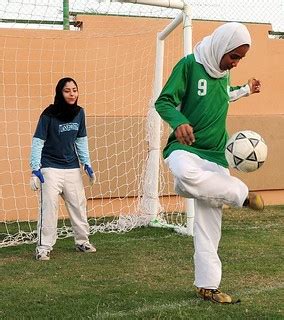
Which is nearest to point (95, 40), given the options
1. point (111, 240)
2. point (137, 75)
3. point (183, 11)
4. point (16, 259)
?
point (137, 75)

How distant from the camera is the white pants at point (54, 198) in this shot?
761 centimetres

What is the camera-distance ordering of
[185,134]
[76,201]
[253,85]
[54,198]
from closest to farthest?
[185,134] < [253,85] < [54,198] < [76,201]

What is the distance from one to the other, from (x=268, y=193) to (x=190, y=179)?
8291 mm

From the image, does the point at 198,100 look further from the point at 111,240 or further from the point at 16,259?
the point at 111,240

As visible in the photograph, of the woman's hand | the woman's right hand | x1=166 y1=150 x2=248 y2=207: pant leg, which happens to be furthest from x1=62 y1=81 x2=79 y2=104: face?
the woman's right hand

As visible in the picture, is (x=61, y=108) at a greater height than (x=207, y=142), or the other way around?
(x=61, y=108)

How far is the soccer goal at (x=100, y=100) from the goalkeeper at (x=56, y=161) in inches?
85.5

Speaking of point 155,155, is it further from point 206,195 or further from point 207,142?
point 206,195

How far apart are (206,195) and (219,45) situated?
114 cm

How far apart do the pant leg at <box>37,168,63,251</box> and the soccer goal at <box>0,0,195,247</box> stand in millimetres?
2216

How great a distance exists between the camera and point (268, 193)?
1309 cm

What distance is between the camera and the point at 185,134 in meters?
4.88

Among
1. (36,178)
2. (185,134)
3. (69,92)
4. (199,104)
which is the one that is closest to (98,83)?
(69,92)

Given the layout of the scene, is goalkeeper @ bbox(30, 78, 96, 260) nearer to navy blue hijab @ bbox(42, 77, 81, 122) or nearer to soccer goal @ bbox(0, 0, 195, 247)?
navy blue hijab @ bbox(42, 77, 81, 122)
